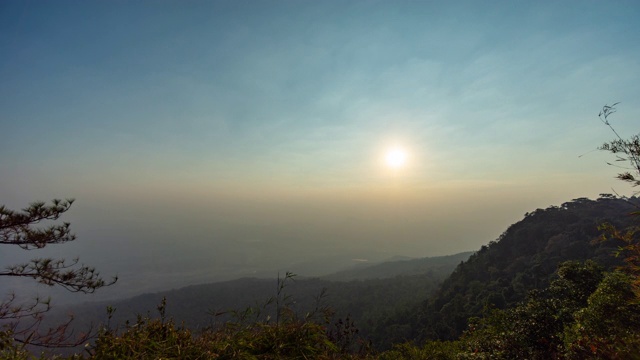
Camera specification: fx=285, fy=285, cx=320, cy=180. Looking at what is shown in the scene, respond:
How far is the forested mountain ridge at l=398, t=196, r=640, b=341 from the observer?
5147 cm

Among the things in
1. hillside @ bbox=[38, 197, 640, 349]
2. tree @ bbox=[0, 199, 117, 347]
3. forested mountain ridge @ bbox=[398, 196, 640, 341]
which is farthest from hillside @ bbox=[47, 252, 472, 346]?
tree @ bbox=[0, 199, 117, 347]

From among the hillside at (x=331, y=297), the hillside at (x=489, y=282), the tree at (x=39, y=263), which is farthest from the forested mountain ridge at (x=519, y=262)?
the tree at (x=39, y=263)

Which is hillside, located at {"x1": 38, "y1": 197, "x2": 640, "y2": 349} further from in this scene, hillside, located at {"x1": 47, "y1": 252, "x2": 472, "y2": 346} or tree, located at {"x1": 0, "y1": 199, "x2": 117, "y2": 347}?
tree, located at {"x1": 0, "y1": 199, "x2": 117, "y2": 347}

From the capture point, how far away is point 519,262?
65.3m

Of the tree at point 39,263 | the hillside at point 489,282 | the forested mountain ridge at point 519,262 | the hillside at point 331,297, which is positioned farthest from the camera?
the hillside at point 331,297

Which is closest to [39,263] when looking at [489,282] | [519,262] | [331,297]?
[489,282]

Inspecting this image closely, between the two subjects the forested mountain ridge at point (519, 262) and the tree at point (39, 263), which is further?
the forested mountain ridge at point (519, 262)

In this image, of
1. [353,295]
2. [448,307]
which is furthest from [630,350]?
[353,295]

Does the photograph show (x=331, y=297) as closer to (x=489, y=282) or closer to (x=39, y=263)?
(x=489, y=282)

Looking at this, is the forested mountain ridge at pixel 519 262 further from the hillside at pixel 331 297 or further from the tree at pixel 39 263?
the tree at pixel 39 263

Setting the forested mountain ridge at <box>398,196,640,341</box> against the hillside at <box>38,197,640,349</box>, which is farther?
the hillside at <box>38,197,640,349</box>

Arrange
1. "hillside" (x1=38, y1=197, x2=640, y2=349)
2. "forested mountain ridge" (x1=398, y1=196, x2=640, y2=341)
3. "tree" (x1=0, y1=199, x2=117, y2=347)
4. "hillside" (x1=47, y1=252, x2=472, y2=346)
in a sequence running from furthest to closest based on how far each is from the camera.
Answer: "hillside" (x1=47, y1=252, x2=472, y2=346) → "hillside" (x1=38, y1=197, x2=640, y2=349) → "forested mountain ridge" (x1=398, y1=196, x2=640, y2=341) → "tree" (x1=0, y1=199, x2=117, y2=347)

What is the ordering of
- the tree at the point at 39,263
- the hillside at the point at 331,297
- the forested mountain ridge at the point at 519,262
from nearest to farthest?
the tree at the point at 39,263 → the forested mountain ridge at the point at 519,262 → the hillside at the point at 331,297

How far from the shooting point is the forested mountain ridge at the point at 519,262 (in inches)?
2026
